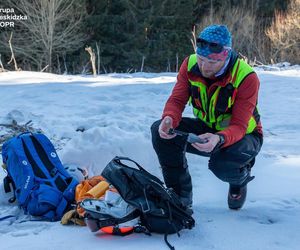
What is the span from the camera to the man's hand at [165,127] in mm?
2703

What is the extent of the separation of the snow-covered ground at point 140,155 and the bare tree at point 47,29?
15.2 metres

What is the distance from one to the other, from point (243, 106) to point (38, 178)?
1.38 metres

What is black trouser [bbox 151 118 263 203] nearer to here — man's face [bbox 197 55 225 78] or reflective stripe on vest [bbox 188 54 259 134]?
reflective stripe on vest [bbox 188 54 259 134]

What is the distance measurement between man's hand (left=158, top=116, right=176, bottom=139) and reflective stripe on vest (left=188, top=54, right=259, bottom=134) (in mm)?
208

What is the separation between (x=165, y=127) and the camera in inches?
108

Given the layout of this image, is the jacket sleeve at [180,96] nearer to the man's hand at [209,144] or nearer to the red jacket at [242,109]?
the red jacket at [242,109]

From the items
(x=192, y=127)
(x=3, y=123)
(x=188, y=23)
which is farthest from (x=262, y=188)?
(x=188, y=23)

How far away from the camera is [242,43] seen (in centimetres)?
2384

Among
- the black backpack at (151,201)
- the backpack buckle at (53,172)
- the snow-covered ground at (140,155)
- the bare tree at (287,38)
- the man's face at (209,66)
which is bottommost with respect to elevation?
the bare tree at (287,38)

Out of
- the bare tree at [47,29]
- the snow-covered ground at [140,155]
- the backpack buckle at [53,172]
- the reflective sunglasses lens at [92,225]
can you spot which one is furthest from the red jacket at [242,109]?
the bare tree at [47,29]

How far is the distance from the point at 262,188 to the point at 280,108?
10.6 ft

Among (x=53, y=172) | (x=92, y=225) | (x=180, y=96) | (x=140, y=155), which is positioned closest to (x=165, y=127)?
(x=180, y=96)

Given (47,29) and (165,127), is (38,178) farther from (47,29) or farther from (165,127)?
(47,29)

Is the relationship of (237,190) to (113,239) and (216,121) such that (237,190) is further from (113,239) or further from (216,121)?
(113,239)
